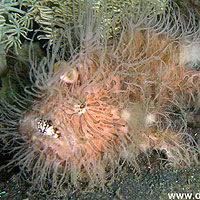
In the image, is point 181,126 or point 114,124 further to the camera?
point 181,126

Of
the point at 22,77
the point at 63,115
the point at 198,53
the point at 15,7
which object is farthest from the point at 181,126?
the point at 15,7

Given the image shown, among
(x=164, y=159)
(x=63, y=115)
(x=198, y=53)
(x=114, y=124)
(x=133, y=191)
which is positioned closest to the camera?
(x=63, y=115)

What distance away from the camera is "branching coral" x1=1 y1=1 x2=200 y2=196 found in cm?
246

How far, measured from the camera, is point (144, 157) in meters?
3.32

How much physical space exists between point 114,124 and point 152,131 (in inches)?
30.2

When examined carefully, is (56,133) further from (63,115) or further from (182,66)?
(182,66)

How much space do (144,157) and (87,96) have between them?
1451mm

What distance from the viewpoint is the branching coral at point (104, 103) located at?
2.46 m

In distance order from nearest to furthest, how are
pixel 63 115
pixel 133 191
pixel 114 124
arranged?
pixel 63 115 < pixel 114 124 < pixel 133 191

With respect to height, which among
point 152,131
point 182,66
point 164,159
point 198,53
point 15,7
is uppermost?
point 198,53

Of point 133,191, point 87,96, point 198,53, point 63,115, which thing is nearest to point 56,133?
point 63,115

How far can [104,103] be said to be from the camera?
8.66 feet

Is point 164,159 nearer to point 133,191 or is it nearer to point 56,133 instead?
point 133,191

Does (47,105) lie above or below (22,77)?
above
